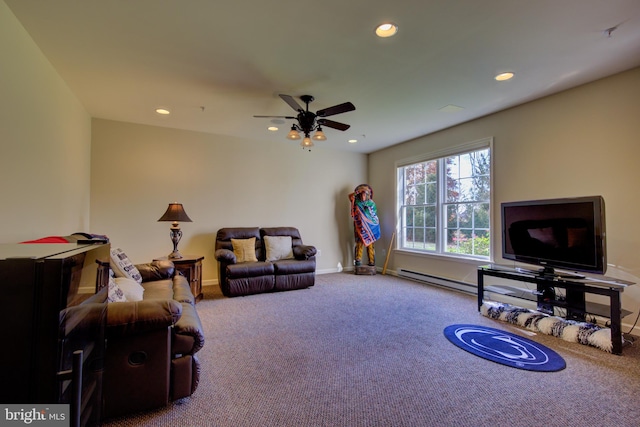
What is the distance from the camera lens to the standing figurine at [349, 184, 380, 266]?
5.82 meters

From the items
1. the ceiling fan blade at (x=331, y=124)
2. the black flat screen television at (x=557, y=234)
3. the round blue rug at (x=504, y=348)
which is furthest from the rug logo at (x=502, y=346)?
the ceiling fan blade at (x=331, y=124)

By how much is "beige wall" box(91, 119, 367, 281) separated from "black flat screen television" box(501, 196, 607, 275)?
3336 mm

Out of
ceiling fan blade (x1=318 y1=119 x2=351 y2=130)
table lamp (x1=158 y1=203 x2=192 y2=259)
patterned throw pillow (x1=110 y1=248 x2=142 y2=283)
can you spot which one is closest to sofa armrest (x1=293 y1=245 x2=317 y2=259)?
table lamp (x1=158 y1=203 x2=192 y2=259)

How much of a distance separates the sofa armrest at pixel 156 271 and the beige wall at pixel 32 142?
0.92m

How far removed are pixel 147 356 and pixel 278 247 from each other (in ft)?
11.0

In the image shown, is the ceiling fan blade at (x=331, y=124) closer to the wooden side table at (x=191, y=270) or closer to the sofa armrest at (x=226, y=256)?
the sofa armrest at (x=226, y=256)

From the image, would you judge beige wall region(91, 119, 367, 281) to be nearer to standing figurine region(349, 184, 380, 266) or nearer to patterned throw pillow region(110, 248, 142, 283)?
standing figurine region(349, 184, 380, 266)

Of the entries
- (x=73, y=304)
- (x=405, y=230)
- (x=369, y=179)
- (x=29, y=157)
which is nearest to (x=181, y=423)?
(x=73, y=304)

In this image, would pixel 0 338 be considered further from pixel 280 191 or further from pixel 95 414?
pixel 280 191

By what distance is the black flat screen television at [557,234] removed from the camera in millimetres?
2748

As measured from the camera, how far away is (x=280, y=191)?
569cm

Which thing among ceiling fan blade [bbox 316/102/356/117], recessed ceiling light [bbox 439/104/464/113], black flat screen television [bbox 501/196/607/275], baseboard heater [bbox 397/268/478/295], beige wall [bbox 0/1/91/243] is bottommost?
baseboard heater [bbox 397/268/478/295]

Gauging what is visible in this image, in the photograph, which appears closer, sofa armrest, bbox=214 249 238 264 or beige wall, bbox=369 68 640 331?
beige wall, bbox=369 68 640 331

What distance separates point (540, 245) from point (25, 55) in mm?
5177
